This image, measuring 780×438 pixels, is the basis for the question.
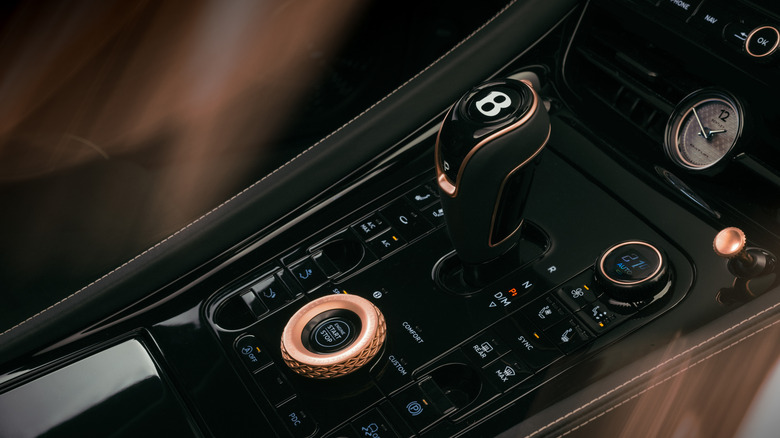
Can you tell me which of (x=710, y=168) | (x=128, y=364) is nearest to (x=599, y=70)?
(x=710, y=168)

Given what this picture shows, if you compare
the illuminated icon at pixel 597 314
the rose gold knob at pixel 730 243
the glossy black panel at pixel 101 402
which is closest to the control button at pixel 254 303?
the glossy black panel at pixel 101 402

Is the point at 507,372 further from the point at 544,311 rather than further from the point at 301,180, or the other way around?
the point at 301,180

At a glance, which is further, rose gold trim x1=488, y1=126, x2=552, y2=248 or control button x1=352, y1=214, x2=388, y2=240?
control button x1=352, y1=214, x2=388, y2=240

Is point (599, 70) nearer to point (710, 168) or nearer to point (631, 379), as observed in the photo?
point (710, 168)

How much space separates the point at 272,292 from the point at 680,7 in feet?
1.61

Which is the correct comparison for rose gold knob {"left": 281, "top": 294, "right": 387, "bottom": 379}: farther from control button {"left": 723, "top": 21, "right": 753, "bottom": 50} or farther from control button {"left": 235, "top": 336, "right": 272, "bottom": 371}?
control button {"left": 723, "top": 21, "right": 753, "bottom": 50}

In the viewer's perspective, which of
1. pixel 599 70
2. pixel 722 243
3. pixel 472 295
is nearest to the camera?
pixel 722 243

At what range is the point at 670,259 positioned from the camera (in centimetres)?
64

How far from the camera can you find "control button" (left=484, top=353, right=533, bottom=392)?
592 millimetres

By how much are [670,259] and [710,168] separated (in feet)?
0.30

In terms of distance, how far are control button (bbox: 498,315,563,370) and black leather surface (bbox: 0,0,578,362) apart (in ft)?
0.86

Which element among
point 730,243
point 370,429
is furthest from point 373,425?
point 730,243

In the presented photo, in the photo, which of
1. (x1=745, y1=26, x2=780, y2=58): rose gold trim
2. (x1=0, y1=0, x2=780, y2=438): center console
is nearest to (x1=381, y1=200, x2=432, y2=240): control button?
(x1=0, y1=0, x2=780, y2=438): center console

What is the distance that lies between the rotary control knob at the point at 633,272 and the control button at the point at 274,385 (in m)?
0.30
